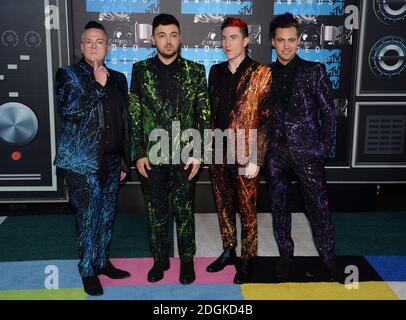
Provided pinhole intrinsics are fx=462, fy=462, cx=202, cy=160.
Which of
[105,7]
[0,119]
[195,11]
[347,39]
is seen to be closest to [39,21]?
[105,7]

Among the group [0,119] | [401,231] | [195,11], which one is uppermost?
[195,11]

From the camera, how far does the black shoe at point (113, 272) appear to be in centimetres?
293

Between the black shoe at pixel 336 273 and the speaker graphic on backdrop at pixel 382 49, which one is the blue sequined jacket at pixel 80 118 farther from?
the speaker graphic on backdrop at pixel 382 49

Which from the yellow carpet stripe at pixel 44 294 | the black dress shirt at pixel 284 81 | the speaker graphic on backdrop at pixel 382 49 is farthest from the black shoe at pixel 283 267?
the speaker graphic on backdrop at pixel 382 49

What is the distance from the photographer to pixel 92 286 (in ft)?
8.87

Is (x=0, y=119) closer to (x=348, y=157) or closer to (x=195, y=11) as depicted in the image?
(x=195, y=11)

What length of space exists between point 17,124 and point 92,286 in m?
1.96

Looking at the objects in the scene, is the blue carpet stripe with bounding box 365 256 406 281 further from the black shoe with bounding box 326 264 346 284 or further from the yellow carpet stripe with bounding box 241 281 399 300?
the black shoe with bounding box 326 264 346 284

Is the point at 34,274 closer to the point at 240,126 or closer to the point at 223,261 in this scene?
the point at 223,261

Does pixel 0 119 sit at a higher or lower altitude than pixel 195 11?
lower

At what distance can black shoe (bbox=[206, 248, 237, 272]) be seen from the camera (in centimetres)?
303

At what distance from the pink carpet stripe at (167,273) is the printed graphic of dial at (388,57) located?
2.28 metres

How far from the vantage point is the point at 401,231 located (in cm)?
382

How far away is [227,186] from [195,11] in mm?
1839
